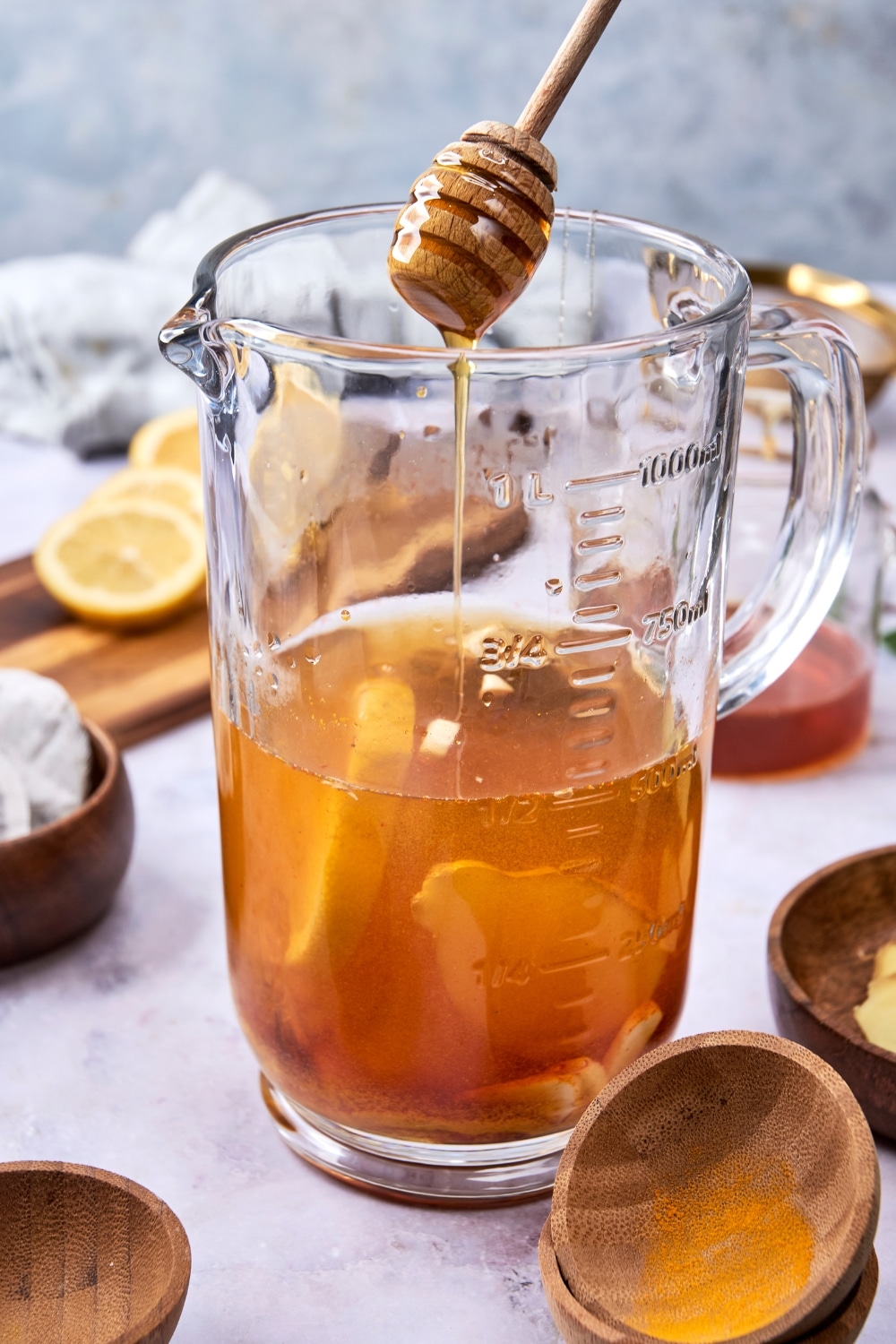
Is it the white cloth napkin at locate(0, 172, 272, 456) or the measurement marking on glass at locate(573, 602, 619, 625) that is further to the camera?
the white cloth napkin at locate(0, 172, 272, 456)

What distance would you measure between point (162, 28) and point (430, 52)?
46 centimetres

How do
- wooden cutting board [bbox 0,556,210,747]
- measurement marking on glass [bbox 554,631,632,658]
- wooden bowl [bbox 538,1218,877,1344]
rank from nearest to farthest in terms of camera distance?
wooden bowl [bbox 538,1218,877,1344]
measurement marking on glass [bbox 554,631,632,658]
wooden cutting board [bbox 0,556,210,747]

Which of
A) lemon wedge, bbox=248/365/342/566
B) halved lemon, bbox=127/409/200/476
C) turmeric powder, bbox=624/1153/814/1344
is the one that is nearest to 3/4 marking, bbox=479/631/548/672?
lemon wedge, bbox=248/365/342/566

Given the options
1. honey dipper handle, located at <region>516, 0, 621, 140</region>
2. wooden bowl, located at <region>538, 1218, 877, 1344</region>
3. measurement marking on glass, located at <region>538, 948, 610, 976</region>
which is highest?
honey dipper handle, located at <region>516, 0, 621, 140</region>

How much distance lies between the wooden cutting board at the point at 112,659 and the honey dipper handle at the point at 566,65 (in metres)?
0.57

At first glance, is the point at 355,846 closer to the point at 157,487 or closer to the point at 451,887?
the point at 451,887

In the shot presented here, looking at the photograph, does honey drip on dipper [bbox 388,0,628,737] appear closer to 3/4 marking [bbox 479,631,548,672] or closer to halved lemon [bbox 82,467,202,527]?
3/4 marking [bbox 479,631,548,672]

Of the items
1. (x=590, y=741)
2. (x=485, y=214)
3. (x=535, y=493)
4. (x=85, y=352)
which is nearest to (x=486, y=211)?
(x=485, y=214)

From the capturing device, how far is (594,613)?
0.61 m

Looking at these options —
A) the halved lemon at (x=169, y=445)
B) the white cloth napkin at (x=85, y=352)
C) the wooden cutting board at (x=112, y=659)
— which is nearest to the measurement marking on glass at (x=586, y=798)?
the wooden cutting board at (x=112, y=659)

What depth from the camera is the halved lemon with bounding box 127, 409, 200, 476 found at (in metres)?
1.37

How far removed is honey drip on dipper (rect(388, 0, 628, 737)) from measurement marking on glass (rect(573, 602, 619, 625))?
0.28 ft

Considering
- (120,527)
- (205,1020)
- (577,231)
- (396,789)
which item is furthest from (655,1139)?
(120,527)

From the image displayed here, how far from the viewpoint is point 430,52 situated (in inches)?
101
